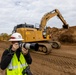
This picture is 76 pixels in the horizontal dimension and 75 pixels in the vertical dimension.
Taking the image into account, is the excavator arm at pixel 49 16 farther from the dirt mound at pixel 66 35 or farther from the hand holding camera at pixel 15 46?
the hand holding camera at pixel 15 46

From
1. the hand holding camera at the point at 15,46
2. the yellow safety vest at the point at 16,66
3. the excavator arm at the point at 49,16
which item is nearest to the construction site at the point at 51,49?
the excavator arm at the point at 49,16

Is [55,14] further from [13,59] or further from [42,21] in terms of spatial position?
[13,59]

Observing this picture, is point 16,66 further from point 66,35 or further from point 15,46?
point 66,35

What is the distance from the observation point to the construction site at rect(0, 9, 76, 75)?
398 inches

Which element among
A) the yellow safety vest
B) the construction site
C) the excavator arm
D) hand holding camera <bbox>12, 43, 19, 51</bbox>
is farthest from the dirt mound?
hand holding camera <bbox>12, 43, 19, 51</bbox>

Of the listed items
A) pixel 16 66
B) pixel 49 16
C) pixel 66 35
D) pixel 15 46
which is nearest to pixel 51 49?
pixel 49 16

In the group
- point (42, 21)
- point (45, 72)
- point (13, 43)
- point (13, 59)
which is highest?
point (42, 21)

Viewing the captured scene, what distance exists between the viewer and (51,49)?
1527 cm

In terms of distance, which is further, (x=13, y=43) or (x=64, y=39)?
(x=64, y=39)

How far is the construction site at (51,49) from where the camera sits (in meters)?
10.1

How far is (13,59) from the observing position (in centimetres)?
371

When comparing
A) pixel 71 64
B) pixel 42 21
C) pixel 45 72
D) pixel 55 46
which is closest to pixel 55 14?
pixel 42 21

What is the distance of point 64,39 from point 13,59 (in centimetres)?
2021

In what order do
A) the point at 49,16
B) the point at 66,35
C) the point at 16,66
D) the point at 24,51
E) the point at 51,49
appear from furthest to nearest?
the point at 66,35, the point at 49,16, the point at 51,49, the point at 16,66, the point at 24,51
